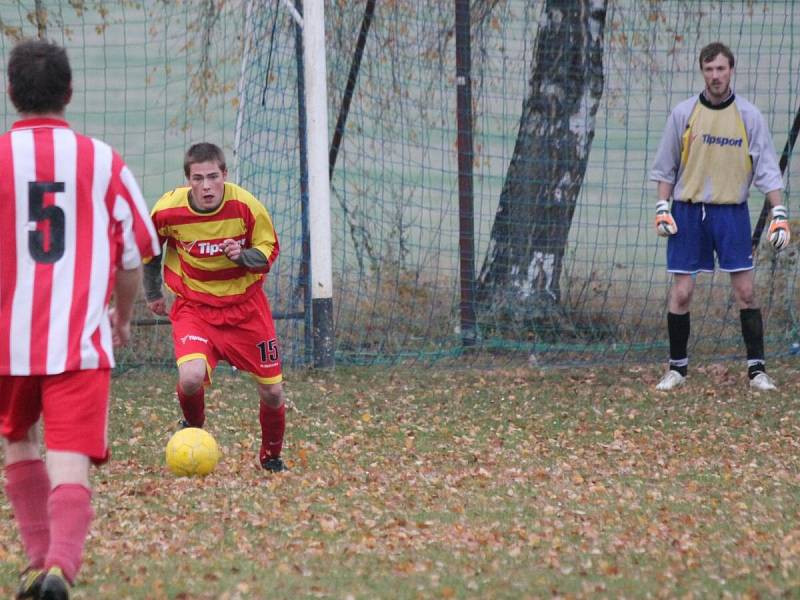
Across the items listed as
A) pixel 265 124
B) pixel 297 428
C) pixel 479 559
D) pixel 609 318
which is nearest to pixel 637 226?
pixel 609 318

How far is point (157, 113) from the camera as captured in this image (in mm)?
10859

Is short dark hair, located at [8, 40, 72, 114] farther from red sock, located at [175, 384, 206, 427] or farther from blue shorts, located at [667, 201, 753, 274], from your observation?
blue shorts, located at [667, 201, 753, 274]

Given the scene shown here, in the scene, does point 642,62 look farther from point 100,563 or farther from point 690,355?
point 100,563

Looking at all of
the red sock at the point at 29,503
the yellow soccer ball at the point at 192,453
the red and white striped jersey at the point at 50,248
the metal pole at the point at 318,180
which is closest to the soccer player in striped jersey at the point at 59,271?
the red and white striped jersey at the point at 50,248

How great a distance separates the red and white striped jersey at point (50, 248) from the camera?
4.04 metres

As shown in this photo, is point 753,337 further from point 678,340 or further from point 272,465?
point 272,465

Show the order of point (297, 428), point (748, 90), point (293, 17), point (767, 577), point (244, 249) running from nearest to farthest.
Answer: point (767, 577)
point (244, 249)
point (297, 428)
point (293, 17)
point (748, 90)

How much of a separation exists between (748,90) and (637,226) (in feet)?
4.55

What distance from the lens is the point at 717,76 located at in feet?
28.4

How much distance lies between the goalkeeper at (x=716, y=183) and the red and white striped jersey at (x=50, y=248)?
217 inches

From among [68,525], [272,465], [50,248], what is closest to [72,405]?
[68,525]

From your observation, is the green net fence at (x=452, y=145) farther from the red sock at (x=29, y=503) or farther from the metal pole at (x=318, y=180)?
the red sock at (x=29, y=503)

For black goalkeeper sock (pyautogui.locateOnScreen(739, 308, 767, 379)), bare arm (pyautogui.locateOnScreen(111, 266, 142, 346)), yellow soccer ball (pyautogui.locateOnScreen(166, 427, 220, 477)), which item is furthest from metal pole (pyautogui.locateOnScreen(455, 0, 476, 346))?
bare arm (pyautogui.locateOnScreen(111, 266, 142, 346))

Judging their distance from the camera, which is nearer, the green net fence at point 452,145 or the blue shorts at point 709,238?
the blue shorts at point 709,238
